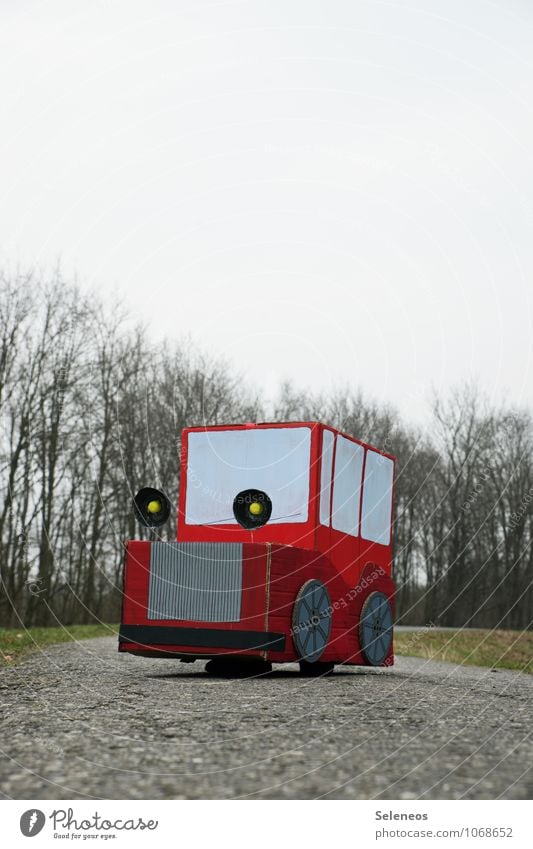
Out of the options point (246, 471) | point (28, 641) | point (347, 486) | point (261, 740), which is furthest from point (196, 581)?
point (28, 641)

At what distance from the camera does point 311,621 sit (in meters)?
11.7

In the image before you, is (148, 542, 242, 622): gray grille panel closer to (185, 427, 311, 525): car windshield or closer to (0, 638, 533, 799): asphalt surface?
(0, 638, 533, 799): asphalt surface

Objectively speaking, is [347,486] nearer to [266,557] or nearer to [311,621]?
[311,621]

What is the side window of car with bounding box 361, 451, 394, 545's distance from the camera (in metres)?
13.3

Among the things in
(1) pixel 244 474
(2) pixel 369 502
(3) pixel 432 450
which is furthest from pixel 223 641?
(3) pixel 432 450

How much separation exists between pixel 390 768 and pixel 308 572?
20.7ft

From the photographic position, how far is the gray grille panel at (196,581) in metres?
11.2

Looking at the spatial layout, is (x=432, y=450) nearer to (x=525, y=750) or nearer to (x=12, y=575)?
(x=12, y=575)

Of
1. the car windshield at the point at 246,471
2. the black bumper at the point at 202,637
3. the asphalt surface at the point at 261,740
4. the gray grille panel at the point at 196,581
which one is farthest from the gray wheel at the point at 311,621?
the asphalt surface at the point at 261,740

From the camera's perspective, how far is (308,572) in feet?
38.4

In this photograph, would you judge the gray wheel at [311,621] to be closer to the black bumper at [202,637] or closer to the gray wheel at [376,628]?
the black bumper at [202,637]

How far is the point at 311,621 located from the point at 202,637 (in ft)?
4.25
